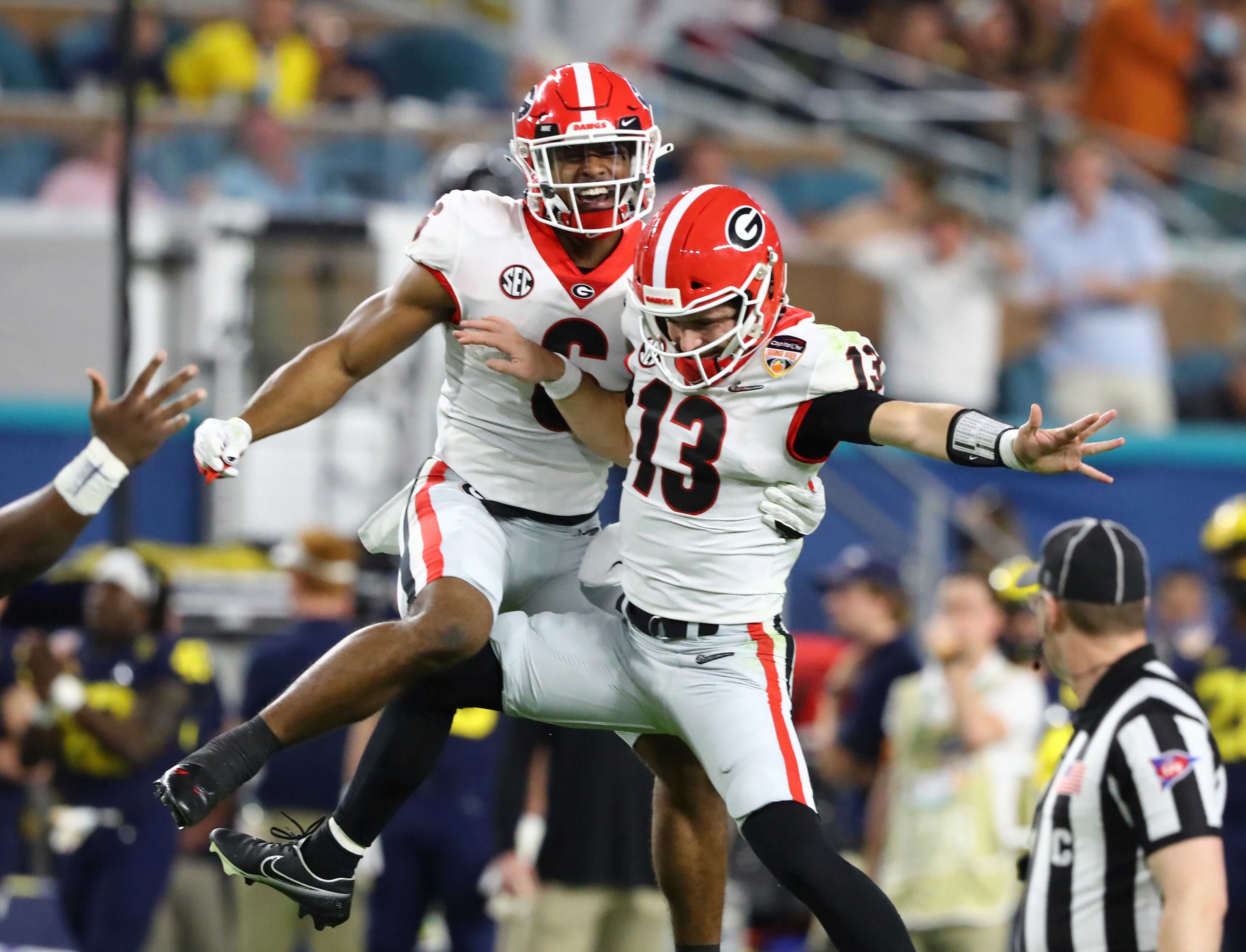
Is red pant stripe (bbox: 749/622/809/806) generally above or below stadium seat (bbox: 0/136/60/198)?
→ below

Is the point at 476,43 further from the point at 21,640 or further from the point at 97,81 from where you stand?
the point at 21,640

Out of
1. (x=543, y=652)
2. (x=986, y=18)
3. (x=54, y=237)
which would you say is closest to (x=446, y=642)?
(x=543, y=652)

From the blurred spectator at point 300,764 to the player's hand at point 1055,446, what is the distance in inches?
159

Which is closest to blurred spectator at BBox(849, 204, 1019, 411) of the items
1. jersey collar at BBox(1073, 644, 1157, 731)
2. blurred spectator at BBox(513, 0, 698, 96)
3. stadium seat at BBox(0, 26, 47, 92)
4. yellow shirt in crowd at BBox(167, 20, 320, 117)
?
blurred spectator at BBox(513, 0, 698, 96)

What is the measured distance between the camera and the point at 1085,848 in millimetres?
4102

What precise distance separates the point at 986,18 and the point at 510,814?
25.1 feet

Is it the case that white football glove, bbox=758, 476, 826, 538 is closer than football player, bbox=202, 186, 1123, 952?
No

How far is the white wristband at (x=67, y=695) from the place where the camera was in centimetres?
682

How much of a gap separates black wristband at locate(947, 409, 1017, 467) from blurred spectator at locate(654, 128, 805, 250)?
5.55 meters

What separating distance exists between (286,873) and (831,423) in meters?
1.46

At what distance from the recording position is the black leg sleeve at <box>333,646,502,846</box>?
3.96m

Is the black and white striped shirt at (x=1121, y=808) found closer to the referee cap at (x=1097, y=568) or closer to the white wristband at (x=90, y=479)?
the referee cap at (x=1097, y=568)

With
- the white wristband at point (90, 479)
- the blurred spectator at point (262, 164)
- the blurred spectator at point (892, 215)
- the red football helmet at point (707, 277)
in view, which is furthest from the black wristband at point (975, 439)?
the blurred spectator at point (892, 215)

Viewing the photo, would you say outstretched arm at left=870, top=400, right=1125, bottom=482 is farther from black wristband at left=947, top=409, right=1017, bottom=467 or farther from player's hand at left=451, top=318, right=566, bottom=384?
player's hand at left=451, top=318, right=566, bottom=384
